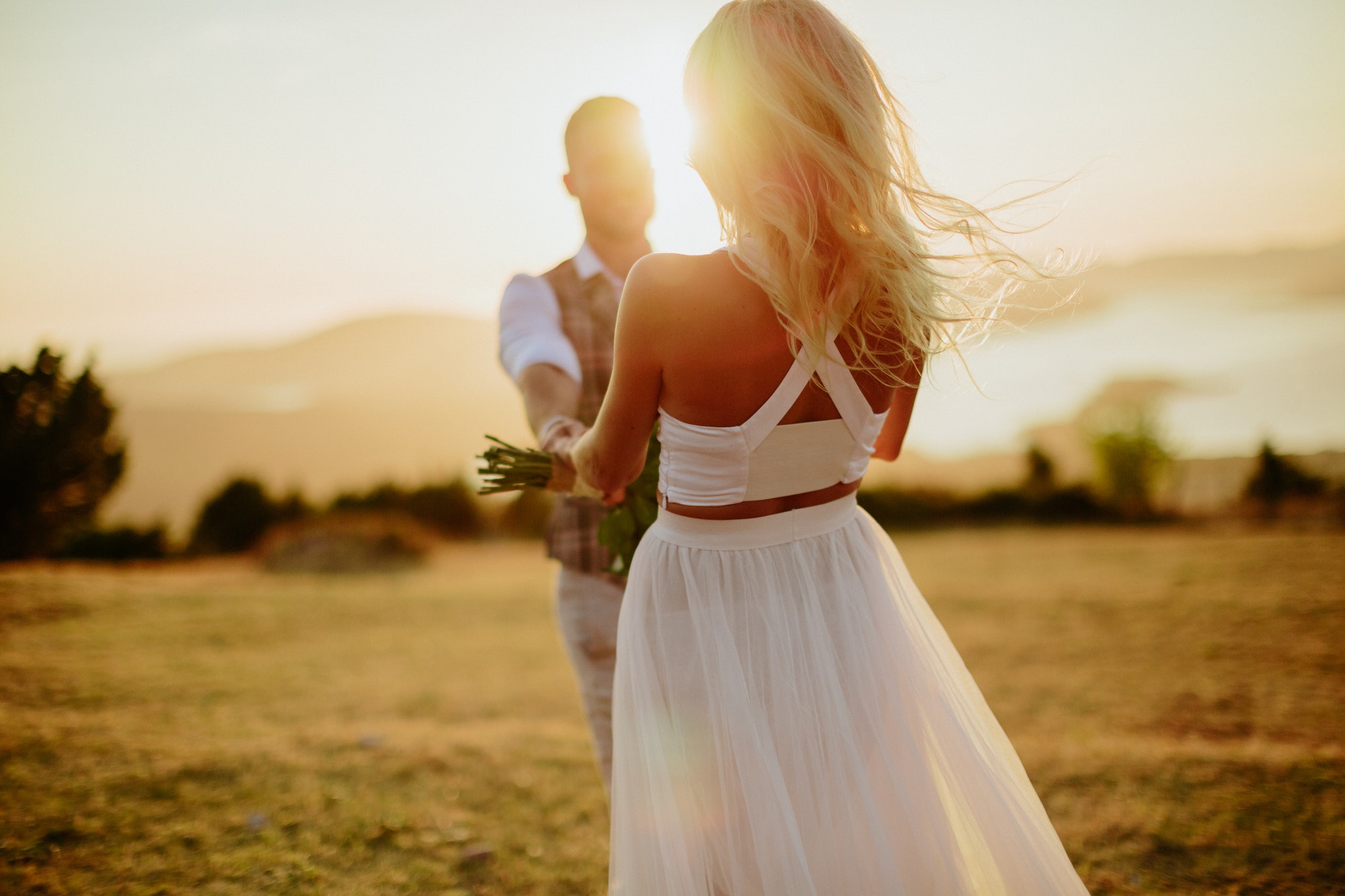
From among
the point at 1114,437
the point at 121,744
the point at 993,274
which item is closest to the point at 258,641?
the point at 121,744

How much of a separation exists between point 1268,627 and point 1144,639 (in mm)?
1120

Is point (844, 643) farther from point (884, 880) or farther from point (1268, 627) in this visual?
point (1268, 627)

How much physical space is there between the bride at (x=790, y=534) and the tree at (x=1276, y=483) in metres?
15.1

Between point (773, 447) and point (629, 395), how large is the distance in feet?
1.16

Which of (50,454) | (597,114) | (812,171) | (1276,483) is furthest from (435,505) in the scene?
(1276,483)

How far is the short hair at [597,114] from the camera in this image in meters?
2.99

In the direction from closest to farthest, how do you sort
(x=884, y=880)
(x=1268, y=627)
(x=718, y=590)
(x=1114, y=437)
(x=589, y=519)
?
1. (x=884, y=880)
2. (x=718, y=590)
3. (x=589, y=519)
4. (x=1268, y=627)
5. (x=1114, y=437)

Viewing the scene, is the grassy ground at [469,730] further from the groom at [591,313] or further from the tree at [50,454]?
the groom at [591,313]

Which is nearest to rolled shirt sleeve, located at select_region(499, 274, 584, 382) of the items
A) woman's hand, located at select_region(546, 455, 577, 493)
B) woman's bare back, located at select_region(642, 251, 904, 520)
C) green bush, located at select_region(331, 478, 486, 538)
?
woman's hand, located at select_region(546, 455, 577, 493)

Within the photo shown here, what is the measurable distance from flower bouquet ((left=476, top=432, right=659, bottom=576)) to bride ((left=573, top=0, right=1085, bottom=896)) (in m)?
0.49

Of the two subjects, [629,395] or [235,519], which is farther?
[235,519]

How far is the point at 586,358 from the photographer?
2984 millimetres

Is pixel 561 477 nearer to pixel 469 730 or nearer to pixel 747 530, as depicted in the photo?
pixel 747 530

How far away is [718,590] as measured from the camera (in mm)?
1981
